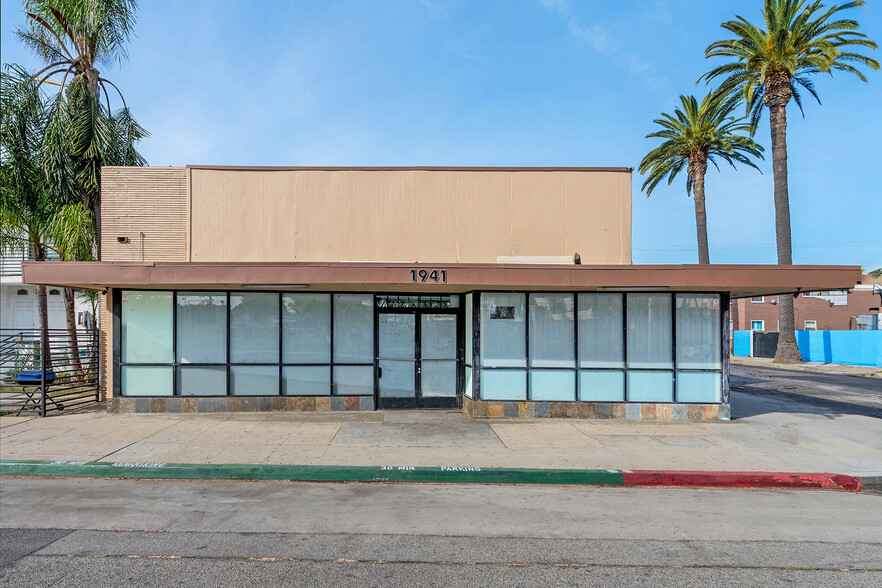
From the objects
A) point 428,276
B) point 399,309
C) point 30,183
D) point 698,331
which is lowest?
point 698,331

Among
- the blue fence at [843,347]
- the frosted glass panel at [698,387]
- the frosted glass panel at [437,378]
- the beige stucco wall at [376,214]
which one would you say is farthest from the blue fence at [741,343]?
the frosted glass panel at [437,378]

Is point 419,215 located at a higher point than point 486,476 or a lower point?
higher

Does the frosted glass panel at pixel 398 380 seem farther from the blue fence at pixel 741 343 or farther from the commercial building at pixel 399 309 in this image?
the blue fence at pixel 741 343

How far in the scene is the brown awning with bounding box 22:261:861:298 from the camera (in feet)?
34.3

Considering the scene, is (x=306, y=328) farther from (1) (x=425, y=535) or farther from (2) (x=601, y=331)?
(1) (x=425, y=535)

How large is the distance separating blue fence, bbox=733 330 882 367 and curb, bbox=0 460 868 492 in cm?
3072

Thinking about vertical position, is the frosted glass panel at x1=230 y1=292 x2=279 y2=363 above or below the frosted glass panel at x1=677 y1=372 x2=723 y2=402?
above

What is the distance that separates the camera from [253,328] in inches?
497

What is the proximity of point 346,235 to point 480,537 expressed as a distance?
28.8 feet

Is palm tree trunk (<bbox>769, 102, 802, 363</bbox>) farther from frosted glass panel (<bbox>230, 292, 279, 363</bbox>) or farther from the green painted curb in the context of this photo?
frosted glass panel (<bbox>230, 292, 279, 363</bbox>)

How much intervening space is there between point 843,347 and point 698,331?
94.8 feet

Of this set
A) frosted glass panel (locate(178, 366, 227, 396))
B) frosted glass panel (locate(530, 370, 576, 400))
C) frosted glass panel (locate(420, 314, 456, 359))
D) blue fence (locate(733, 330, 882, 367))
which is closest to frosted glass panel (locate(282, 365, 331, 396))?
frosted glass panel (locate(178, 366, 227, 396))

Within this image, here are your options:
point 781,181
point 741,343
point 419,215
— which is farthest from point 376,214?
point 741,343

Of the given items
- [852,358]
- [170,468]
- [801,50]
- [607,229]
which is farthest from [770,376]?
[170,468]
